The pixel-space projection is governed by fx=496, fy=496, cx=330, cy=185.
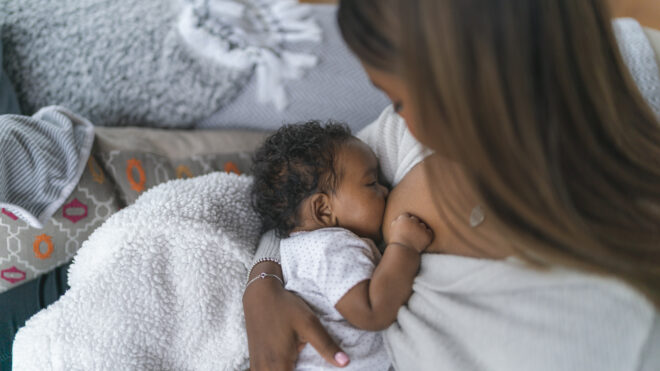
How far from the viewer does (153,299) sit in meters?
0.95

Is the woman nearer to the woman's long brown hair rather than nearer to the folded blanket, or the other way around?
the woman's long brown hair

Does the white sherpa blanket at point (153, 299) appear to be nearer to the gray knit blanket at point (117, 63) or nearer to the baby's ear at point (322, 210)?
the baby's ear at point (322, 210)

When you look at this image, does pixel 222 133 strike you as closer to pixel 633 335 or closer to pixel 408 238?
pixel 408 238

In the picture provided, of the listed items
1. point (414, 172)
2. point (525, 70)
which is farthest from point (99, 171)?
point (525, 70)

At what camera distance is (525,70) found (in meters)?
0.57

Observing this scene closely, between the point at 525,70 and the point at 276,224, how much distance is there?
0.68 m

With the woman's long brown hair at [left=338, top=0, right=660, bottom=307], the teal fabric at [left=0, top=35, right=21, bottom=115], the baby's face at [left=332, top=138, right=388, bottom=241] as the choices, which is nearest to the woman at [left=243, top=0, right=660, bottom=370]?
the woman's long brown hair at [left=338, top=0, right=660, bottom=307]

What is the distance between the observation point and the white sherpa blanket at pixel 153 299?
3.00 ft

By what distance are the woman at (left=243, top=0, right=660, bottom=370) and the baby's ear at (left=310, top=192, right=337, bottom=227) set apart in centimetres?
32

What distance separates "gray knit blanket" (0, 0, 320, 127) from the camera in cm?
138

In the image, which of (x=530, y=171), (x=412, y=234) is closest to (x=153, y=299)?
(x=412, y=234)

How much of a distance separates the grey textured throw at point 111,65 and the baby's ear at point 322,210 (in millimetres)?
567

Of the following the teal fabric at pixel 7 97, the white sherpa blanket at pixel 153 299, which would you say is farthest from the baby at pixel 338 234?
the teal fabric at pixel 7 97

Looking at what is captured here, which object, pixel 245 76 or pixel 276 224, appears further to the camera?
pixel 245 76
